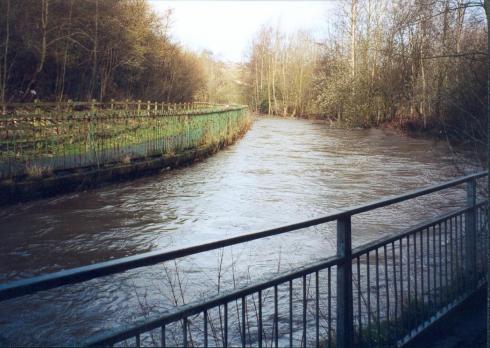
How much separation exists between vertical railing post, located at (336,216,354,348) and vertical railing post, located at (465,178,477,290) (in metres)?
2.21

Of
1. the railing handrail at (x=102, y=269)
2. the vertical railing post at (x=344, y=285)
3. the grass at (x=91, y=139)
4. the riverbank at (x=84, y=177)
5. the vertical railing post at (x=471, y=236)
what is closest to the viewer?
the railing handrail at (x=102, y=269)

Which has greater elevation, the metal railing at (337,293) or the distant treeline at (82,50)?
the distant treeline at (82,50)

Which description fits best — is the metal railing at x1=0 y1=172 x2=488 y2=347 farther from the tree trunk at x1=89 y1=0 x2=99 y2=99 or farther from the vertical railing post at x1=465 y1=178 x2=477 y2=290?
the tree trunk at x1=89 y1=0 x2=99 y2=99

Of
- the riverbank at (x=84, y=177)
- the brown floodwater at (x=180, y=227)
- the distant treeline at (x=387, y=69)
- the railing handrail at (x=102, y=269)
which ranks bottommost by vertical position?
the brown floodwater at (x=180, y=227)

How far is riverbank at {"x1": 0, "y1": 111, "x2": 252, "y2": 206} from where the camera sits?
12164 mm

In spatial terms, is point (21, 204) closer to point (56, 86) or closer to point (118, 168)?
point (118, 168)

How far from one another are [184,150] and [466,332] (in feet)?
49.6

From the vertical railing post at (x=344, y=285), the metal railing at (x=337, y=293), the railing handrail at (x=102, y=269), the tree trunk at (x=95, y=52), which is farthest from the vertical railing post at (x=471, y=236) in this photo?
the tree trunk at (x=95, y=52)

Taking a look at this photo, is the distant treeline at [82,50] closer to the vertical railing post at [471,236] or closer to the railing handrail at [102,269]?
the vertical railing post at [471,236]

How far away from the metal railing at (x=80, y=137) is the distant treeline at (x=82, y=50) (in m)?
6.22

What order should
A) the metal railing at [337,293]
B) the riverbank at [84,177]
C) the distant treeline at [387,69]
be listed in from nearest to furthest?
the metal railing at [337,293] → the distant treeline at [387,69] → the riverbank at [84,177]

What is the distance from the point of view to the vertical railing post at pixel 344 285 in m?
3.57

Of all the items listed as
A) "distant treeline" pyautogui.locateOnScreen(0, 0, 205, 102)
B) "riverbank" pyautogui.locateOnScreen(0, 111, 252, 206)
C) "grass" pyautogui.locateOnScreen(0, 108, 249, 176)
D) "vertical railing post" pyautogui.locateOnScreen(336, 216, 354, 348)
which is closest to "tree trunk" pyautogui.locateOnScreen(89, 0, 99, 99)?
"distant treeline" pyautogui.locateOnScreen(0, 0, 205, 102)

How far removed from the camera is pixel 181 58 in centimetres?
4056
